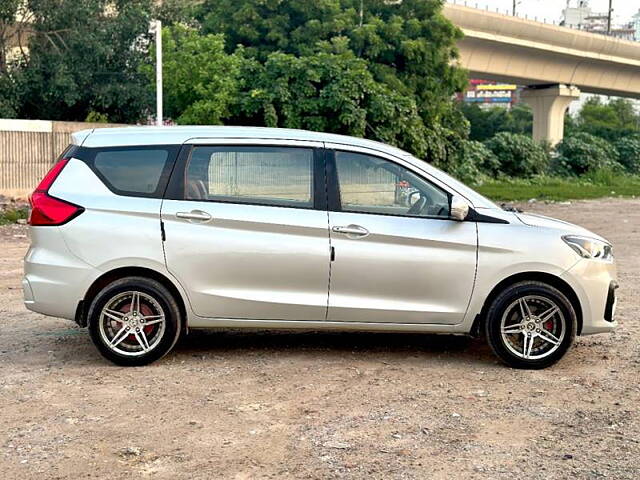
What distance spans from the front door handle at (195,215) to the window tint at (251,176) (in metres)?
0.14

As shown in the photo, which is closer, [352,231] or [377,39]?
[352,231]

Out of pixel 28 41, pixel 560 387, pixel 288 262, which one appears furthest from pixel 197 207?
pixel 28 41

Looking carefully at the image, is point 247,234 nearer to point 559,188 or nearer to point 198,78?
point 198,78

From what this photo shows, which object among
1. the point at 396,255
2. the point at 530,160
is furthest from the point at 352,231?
the point at 530,160

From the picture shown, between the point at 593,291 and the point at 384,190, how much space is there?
176 centimetres

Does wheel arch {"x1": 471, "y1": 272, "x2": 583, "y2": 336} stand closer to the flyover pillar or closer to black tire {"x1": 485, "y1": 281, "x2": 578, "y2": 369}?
black tire {"x1": 485, "y1": 281, "x2": 578, "y2": 369}

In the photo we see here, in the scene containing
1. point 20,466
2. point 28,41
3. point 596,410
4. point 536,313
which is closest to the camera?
point 20,466

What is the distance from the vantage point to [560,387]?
20.3ft

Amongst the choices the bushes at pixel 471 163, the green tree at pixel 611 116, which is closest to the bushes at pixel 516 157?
the bushes at pixel 471 163

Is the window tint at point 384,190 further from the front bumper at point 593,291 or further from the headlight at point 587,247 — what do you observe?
the front bumper at point 593,291

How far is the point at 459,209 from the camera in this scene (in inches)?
257

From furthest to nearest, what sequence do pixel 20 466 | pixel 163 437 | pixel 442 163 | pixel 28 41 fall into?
pixel 442 163, pixel 28 41, pixel 163 437, pixel 20 466

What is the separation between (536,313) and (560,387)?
0.66 m

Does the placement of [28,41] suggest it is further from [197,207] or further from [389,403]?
[389,403]
